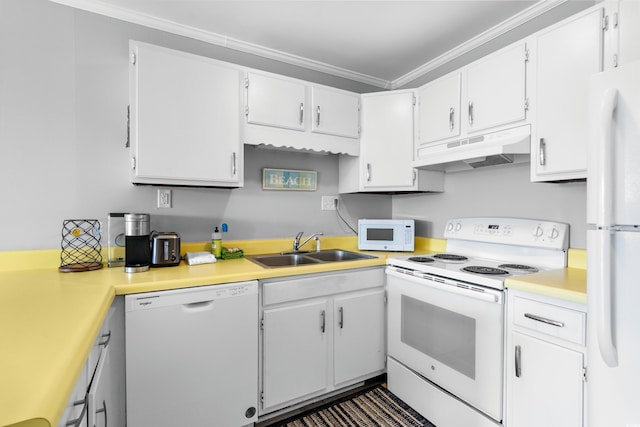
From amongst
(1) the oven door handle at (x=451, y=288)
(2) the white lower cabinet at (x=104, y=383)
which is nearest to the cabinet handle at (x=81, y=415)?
(2) the white lower cabinet at (x=104, y=383)

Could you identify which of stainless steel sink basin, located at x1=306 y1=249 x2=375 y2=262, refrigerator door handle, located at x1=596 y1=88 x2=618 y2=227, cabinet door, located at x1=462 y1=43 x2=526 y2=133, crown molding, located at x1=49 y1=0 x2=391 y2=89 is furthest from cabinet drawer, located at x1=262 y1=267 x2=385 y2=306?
crown molding, located at x1=49 y1=0 x2=391 y2=89

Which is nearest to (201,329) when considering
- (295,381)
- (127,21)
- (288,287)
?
(288,287)

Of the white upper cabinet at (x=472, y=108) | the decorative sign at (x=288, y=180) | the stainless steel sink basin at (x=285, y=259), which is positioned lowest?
the stainless steel sink basin at (x=285, y=259)

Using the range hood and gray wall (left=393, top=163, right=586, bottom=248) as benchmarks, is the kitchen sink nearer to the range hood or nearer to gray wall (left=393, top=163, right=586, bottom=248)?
gray wall (left=393, top=163, right=586, bottom=248)

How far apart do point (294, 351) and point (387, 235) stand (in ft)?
3.74

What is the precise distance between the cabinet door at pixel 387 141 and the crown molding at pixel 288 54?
0.45m

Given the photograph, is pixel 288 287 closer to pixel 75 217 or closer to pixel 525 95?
pixel 75 217

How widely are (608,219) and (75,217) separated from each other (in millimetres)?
2482

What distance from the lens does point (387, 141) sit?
7.84ft

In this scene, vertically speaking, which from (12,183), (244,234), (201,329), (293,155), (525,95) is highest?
(525,95)

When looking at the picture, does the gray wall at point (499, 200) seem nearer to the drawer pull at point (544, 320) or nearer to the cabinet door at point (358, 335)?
the drawer pull at point (544, 320)

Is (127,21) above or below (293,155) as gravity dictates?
above

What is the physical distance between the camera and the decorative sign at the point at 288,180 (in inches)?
93.7

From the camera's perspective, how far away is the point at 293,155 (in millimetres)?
2494
